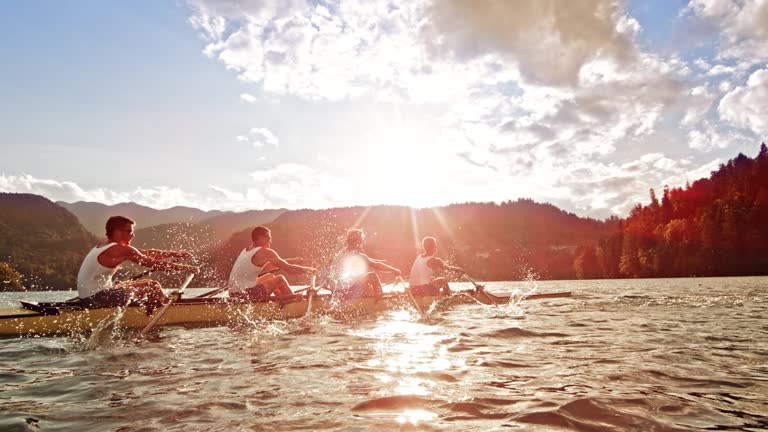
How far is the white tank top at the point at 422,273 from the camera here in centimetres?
1717

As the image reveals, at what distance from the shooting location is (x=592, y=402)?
5121 mm

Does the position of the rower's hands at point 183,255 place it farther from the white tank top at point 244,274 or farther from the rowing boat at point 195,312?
the white tank top at point 244,274

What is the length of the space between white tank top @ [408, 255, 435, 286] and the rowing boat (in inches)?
32.6

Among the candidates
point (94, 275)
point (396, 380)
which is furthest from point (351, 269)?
point (396, 380)

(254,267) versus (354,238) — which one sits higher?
(354,238)

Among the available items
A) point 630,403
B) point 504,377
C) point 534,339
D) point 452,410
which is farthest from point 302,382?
point 534,339

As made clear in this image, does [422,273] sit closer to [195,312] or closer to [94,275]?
[195,312]

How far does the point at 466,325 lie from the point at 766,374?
702 centimetres

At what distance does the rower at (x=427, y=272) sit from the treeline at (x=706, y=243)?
116m

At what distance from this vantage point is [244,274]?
13.4 m

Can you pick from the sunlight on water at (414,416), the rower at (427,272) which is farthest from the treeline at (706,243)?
the sunlight on water at (414,416)

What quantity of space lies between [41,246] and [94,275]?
204 metres

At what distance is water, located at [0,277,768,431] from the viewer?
15.4 ft

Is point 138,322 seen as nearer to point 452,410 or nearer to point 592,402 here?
point 452,410
